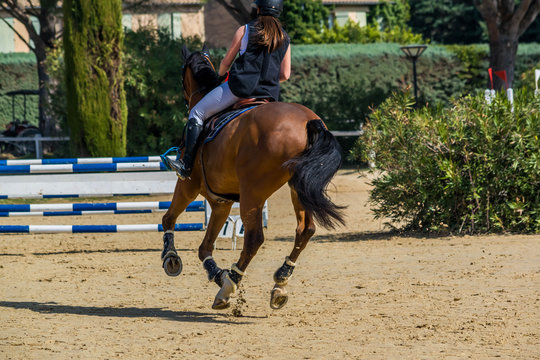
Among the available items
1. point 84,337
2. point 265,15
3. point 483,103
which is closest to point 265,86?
point 265,15

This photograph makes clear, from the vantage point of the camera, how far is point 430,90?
27031 mm

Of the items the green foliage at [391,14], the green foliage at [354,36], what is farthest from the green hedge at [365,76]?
the green foliage at [391,14]

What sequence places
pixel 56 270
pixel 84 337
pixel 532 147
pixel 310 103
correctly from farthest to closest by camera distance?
pixel 310 103, pixel 532 147, pixel 56 270, pixel 84 337

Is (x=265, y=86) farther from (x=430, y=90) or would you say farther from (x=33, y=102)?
(x=33, y=102)

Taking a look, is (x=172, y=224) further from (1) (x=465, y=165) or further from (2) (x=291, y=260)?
(1) (x=465, y=165)

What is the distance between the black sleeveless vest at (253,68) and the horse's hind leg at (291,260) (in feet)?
3.25

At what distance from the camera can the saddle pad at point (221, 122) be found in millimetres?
6379

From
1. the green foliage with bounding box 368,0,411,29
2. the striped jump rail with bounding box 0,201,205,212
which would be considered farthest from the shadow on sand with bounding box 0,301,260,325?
the green foliage with bounding box 368,0,411,29

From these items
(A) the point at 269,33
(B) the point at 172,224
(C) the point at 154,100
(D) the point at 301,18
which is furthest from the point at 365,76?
(A) the point at 269,33

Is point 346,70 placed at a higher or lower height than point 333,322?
higher

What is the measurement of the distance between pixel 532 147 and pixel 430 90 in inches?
701

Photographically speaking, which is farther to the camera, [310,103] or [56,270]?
[310,103]

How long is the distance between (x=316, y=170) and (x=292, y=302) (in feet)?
4.71

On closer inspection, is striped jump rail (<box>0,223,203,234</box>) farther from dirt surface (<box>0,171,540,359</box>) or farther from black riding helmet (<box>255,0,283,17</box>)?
black riding helmet (<box>255,0,283,17</box>)
